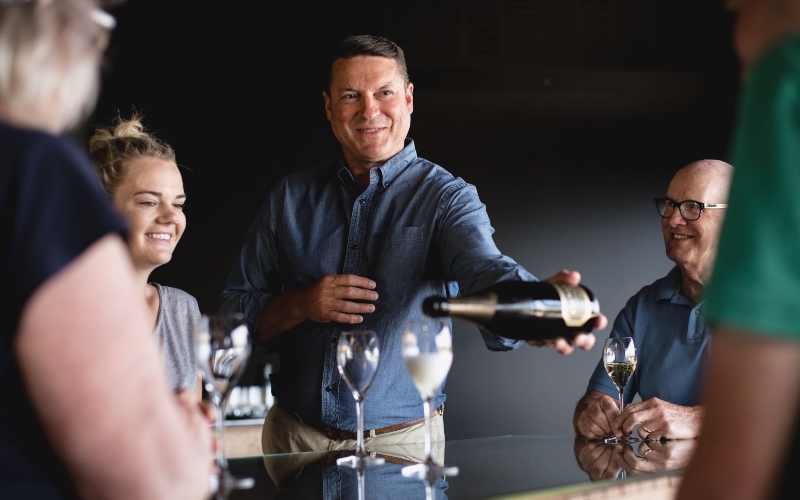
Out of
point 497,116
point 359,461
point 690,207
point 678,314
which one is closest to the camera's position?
point 359,461

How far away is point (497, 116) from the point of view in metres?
4.83

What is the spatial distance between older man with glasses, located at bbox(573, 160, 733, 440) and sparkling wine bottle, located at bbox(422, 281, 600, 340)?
725mm

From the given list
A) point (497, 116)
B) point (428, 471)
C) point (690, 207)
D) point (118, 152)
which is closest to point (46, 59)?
point (428, 471)

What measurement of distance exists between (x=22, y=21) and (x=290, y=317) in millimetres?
1565

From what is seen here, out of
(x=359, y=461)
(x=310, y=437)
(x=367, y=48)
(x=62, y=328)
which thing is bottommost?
(x=310, y=437)

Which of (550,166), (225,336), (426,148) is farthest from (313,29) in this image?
(225,336)

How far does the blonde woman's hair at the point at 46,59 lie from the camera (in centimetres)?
77

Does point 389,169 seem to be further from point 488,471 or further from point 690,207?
point 488,471

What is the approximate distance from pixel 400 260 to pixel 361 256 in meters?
0.15

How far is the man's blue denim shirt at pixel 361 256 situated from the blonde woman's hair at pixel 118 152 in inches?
16.0

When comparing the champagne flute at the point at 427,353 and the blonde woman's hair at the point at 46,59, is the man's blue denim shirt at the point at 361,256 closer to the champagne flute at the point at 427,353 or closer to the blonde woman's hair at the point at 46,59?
the champagne flute at the point at 427,353

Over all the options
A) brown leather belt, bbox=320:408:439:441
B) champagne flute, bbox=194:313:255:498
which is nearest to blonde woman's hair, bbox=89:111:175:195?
brown leather belt, bbox=320:408:439:441

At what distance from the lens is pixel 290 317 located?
7.51 ft

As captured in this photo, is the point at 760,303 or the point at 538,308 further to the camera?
the point at 538,308
